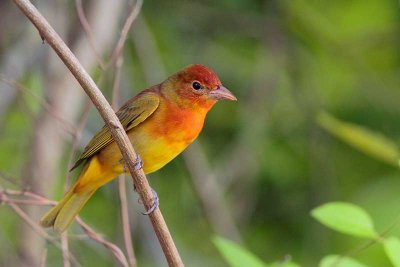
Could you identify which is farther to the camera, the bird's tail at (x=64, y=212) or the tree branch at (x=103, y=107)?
the bird's tail at (x=64, y=212)

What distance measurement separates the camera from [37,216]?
4.54 m

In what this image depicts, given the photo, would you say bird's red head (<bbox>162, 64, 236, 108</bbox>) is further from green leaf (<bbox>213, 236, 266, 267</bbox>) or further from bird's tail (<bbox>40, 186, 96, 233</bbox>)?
green leaf (<bbox>213, 236, 266, 267</bbox>)

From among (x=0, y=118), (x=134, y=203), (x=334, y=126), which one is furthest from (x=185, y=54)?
(x=334, y=126)

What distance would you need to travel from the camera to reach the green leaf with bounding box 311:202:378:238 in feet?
9.33

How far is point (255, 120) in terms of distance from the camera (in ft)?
17.5

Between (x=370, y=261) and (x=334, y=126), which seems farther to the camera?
(x=370, y=261)

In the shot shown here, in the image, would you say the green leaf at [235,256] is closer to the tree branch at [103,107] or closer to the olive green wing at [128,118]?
the tree branch at [103,107]

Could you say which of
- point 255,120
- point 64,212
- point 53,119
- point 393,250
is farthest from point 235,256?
point 255,120

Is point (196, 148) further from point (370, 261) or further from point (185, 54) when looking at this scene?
point (370, 261)

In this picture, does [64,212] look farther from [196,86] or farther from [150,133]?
[196,86]

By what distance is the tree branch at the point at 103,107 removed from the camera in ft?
7.69

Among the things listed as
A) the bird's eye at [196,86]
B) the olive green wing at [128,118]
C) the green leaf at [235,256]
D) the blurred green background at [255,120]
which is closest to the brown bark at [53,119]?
the blurred green background at [255,120]

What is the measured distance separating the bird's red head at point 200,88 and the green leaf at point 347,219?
958 mm

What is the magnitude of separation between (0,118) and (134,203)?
956 mm
